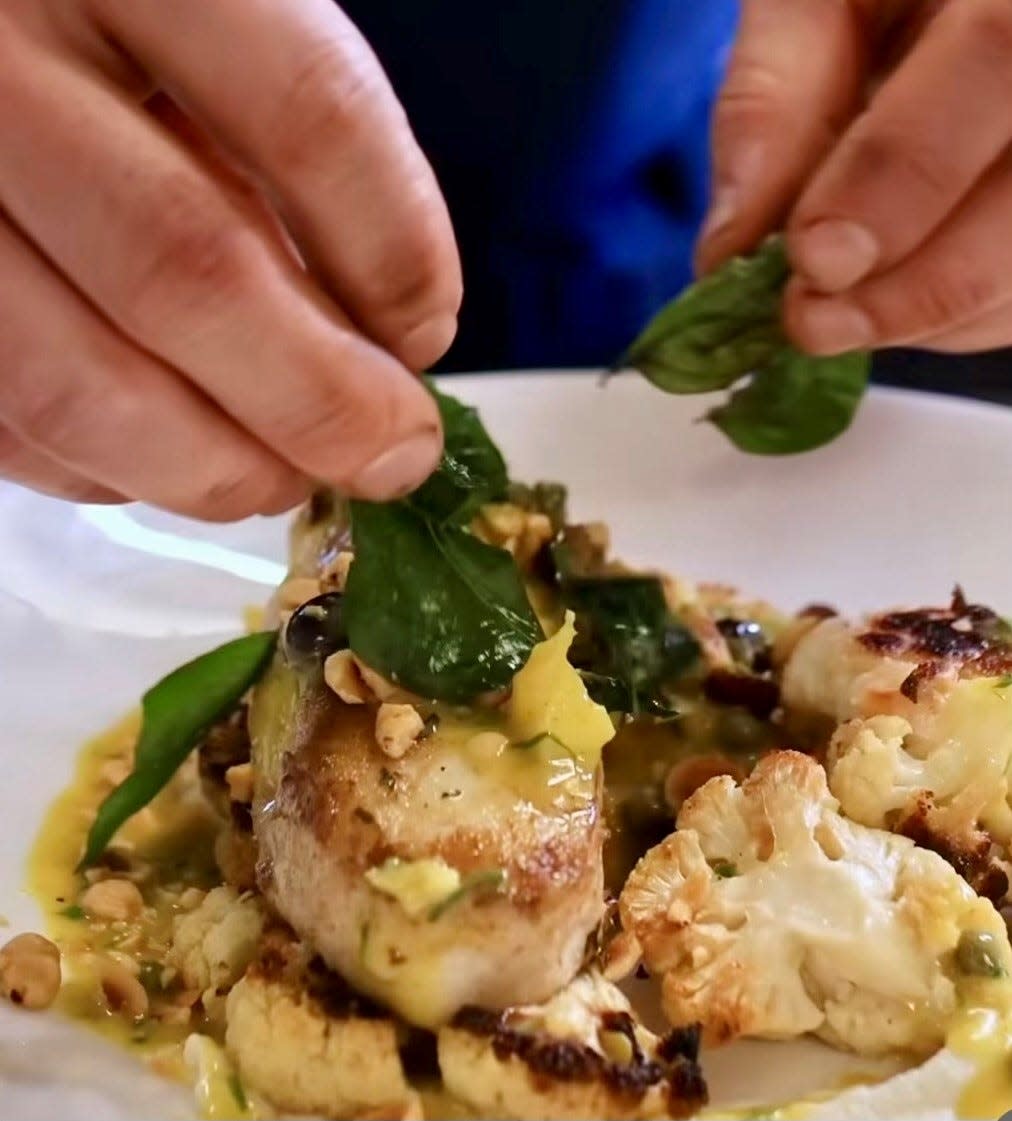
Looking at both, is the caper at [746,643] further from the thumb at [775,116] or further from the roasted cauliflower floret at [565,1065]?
the roasted cauliflower floret at [565,1065]

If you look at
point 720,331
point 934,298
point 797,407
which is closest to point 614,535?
point 797,407

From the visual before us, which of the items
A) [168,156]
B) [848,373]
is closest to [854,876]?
[168,156]

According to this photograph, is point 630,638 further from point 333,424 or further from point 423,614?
point 333,424

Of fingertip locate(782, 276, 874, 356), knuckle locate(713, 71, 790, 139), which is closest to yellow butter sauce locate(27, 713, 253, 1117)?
fingertip locate(782, 276, 874, 356)

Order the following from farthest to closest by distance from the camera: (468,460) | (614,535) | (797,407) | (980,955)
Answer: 1. (614,535)
2. (797,407)
3. (468,460)
4. (980,955)

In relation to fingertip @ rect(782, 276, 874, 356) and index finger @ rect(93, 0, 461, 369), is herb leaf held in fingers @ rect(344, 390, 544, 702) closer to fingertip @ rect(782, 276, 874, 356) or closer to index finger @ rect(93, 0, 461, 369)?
index finger @ rect(93, 0, 461, 369)

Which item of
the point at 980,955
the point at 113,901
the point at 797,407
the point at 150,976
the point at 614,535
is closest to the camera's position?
the point at 980,955

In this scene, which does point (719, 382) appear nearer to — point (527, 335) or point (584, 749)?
point (584, 749)
